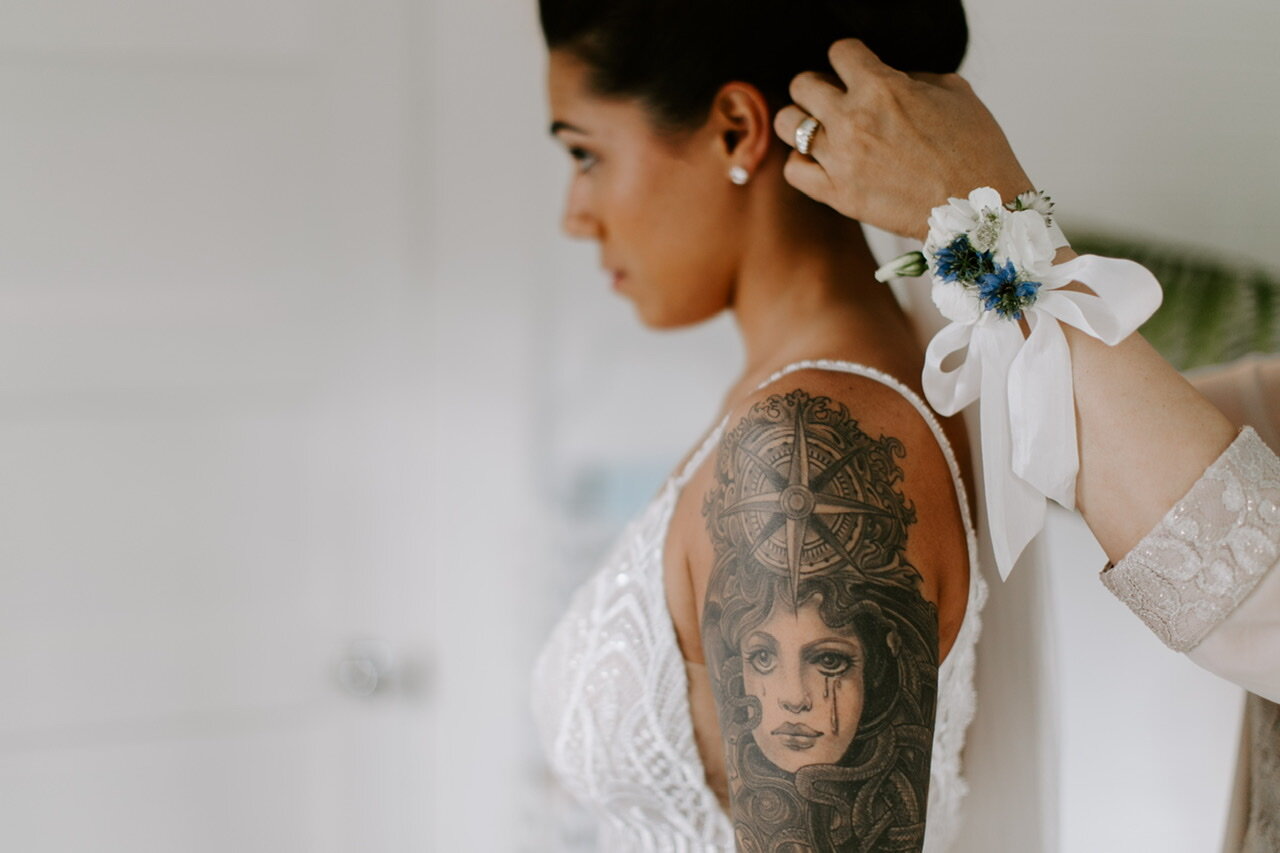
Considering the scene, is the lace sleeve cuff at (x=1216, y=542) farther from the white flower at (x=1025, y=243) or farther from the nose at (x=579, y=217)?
the nose at (x=579, y=217)

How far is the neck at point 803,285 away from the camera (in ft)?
2.54

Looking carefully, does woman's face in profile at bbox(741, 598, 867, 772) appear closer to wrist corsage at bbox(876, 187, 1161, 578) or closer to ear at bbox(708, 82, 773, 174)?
wrist corsage at bbox(876, 187, 1161, 578)

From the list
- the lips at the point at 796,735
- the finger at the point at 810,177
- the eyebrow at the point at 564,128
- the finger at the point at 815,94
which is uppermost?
the finger at the point at 815,94

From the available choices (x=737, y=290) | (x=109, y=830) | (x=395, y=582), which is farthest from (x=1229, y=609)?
(x=109, y=830)

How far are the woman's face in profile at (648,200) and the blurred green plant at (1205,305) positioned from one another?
31 cm

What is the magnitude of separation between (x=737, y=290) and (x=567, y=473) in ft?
2.56

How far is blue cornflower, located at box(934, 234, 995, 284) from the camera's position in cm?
60

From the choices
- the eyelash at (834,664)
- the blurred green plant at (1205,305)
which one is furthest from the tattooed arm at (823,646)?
the blurred green plant at (1205,305)

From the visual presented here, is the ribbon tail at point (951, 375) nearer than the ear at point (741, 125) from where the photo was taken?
Yes

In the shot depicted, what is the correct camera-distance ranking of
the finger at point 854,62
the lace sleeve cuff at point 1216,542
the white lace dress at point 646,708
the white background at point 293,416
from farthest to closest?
1. the white background at point 293,416
2. the white lace dress at point 646,708
3. the finger at point 854,62
4. the lace sleeve cuff at point 1216,542

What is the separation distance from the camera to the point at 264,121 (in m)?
1.54

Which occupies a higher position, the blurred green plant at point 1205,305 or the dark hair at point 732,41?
the dark hair at point 732,41

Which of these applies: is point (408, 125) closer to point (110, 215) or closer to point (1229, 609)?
point (110, 215)

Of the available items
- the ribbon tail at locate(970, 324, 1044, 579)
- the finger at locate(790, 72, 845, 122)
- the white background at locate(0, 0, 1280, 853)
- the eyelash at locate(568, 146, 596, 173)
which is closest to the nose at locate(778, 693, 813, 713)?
the ribbon tail at locate(970, 324, 1044, 579)
